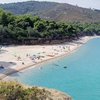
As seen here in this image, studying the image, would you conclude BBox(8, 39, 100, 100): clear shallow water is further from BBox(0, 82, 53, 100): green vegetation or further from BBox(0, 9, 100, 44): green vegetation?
BBox(0, 9, 100, 44): green vegetation

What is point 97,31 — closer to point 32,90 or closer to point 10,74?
point 10,74

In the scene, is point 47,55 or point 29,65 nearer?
point 29,65

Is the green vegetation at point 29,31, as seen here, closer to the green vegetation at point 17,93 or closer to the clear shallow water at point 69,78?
the clear shallow water at point 69,78

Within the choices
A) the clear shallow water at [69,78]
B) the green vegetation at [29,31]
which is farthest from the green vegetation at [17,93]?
the green vegetation at [29,31]

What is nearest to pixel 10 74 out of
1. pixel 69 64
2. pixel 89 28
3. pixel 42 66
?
pixel 42 66

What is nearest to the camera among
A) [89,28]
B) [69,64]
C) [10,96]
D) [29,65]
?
[10,96]

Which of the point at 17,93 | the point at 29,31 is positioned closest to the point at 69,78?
the point at 17,93

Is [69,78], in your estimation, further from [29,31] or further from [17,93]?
[29,31]
